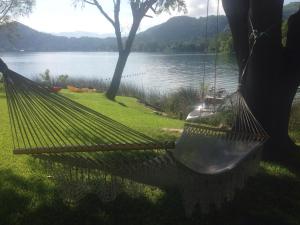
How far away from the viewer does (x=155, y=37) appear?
82438 millimetres

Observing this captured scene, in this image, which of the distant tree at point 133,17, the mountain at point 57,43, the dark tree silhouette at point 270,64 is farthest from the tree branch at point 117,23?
the mountain at point 57,43

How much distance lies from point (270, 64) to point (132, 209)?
204cm

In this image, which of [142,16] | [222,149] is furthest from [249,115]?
[142,16]

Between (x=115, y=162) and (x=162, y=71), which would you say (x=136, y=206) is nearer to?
(x=115, y=162)

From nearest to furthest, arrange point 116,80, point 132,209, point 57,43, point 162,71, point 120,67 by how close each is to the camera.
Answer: point 132,209, point 116,80, point 120,67, point 162,71, point 57,43

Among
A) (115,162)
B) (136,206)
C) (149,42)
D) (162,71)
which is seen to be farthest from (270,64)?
(149,42)

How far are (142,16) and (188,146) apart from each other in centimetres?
983

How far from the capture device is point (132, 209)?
8.71 ft

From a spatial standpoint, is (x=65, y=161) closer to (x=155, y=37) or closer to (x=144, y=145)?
(x=144, y=145)

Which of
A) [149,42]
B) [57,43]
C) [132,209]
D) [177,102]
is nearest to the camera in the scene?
[132,209]

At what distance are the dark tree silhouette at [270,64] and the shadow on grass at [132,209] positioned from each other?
0.95 meters

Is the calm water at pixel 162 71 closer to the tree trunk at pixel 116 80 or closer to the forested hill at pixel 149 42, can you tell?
the tree trunk at pixel 116 80

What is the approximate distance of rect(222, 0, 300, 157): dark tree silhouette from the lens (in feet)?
11.8

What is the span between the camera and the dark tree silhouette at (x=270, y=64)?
3607 mm
